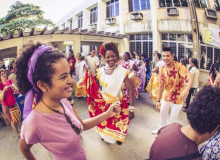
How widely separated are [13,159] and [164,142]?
2610 mm

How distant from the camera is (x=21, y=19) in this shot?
49.9ft

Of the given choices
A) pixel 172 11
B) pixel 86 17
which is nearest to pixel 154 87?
pixel 172 11

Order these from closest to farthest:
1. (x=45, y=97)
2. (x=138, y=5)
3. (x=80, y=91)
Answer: (x=45, y=97) → (x=80, y=91) → (x=138, y=5)

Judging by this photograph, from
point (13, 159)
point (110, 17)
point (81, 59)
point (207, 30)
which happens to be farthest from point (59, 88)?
point (110, 17)

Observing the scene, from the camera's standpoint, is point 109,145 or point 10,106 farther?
point 10,106

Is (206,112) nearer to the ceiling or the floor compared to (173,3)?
nearer to the floor

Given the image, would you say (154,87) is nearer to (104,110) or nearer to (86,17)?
(104,110)

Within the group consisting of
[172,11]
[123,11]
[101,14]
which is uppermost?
[101,14]

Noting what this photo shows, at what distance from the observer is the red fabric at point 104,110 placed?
2.37m

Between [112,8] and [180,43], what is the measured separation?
689 cm

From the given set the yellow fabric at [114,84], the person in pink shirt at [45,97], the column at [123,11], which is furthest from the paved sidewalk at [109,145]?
the column at [123,11]

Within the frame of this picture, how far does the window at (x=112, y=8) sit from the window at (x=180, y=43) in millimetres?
4957

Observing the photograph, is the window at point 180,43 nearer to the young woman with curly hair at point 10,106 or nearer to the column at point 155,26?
the column at point 155,26

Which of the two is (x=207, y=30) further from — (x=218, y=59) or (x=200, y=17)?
(x=218, y=59)
